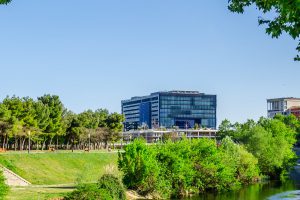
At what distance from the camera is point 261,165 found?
9244 cm

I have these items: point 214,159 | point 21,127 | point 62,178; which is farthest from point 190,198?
point 21,127

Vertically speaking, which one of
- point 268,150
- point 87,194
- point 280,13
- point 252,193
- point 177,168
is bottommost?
point 252,193

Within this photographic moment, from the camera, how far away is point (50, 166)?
7144 centimetres

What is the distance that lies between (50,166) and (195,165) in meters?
20.3

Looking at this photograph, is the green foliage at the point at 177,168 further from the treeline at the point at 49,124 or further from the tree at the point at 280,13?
the tree at the point at 280,13

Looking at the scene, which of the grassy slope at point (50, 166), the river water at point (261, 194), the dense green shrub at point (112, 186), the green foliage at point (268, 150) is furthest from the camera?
the green foliage at point (268, 150)

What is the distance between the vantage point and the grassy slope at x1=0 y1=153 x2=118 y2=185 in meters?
64.1

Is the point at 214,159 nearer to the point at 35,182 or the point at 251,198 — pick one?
the point at 251,198

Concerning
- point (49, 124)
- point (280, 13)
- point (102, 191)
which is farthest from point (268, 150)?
point (280, 13)

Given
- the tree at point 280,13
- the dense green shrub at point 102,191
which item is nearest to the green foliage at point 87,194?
the dense green shrub at point 102,191

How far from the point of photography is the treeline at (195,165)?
5819 cm

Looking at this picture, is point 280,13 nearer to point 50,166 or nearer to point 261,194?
point 261,194

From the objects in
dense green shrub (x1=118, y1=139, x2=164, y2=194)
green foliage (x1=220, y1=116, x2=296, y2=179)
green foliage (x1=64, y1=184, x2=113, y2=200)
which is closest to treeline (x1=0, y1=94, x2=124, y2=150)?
dense green shrub (x1=118, y1=139, x2=164, y2=194)

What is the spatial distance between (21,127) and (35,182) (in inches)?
925
